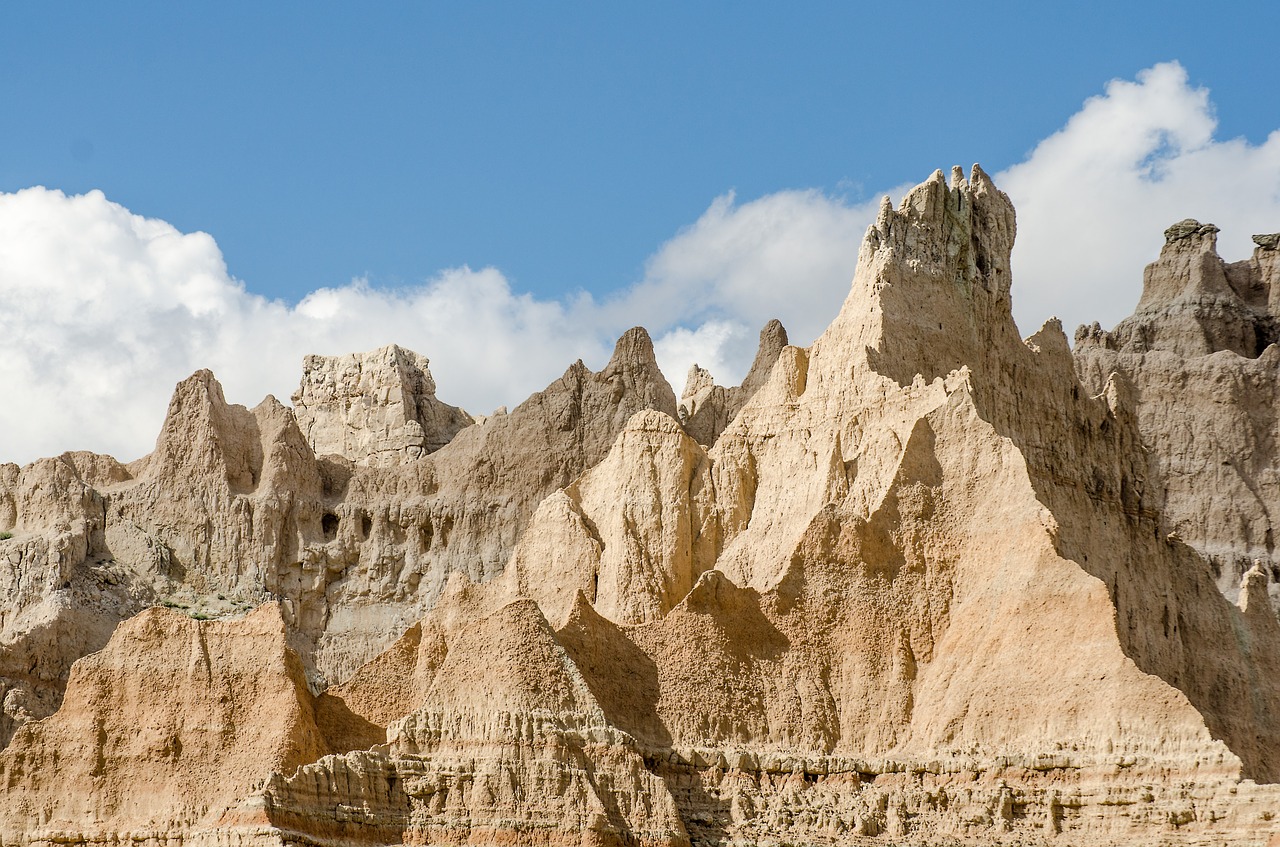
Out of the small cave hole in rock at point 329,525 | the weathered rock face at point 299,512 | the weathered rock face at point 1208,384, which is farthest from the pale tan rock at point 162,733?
the weathered rock face at point 1208,384

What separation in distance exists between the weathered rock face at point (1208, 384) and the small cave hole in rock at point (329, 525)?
90.6 feet

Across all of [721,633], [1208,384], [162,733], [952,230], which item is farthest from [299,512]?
[1208,384]

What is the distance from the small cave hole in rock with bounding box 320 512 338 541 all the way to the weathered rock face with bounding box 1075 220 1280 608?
2762cm

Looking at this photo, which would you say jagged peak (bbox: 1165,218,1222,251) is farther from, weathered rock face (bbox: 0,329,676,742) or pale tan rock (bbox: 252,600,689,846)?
pale tan rock (bbox: 252,600,689,846)

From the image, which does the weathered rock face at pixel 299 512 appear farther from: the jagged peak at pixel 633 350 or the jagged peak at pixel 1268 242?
the jagged peak at pixel 1268 242

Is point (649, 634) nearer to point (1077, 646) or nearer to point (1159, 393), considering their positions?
point (1077, 646)

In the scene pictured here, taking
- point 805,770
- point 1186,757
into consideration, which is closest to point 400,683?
point 805,770

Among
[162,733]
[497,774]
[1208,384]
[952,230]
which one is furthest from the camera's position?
[1208,384]

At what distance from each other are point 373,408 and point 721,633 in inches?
1540

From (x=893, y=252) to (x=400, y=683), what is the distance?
1864 centimetres

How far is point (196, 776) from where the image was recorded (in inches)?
2518

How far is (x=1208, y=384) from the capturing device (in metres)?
99.5

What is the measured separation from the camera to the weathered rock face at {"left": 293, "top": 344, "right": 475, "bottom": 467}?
102188 millimetres

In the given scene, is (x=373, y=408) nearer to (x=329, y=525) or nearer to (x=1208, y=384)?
(x=329, y=525)
